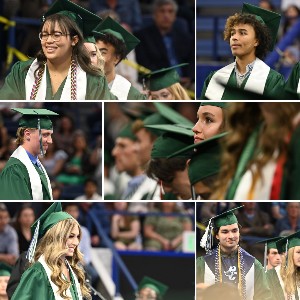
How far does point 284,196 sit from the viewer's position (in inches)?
441

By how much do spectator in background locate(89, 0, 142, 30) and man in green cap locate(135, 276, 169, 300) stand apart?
334cm

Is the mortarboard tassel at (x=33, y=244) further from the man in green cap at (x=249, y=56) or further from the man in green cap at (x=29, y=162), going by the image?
the man in green cap at (x=249, y=56)

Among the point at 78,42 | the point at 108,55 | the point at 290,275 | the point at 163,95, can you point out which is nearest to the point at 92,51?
the point at 78,42

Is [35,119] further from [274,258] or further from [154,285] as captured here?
[154,285]

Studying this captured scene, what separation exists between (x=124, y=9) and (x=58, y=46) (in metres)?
4.73

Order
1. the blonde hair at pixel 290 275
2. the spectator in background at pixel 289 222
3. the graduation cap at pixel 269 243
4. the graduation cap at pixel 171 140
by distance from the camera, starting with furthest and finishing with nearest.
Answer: the spectator in background at pixel 289 222
the graduation cap at pixel 171 140
the graduation cap at pixel 269 243
the blonde hair at pixel 290 275

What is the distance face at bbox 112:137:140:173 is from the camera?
42.2 ft

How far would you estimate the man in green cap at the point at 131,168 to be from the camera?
39.6 feet

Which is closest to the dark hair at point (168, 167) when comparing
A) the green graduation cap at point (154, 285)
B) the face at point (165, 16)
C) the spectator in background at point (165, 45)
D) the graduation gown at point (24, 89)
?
the graduation gown at point (24, 89)

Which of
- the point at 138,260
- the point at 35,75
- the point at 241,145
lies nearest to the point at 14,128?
the point at 138,260

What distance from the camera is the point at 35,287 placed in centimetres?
1048

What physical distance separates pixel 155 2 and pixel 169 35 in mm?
1055

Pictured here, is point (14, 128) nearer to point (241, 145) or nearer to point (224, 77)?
point (224, 77)

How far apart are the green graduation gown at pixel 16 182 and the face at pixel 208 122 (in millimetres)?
978
